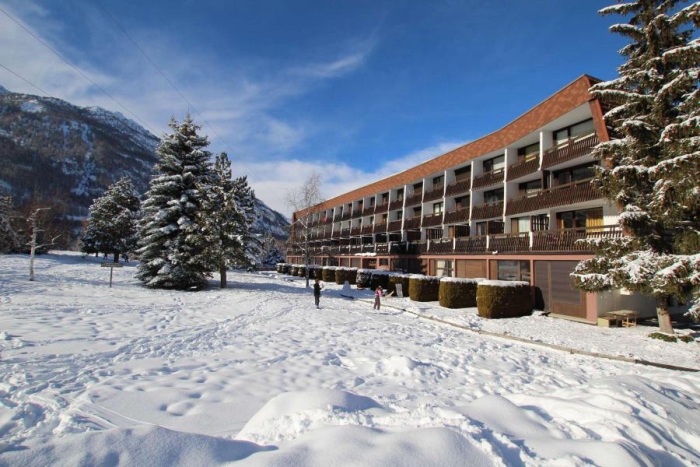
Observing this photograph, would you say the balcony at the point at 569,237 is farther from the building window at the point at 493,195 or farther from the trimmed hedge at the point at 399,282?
the trimmed hedge at the point at 399,282

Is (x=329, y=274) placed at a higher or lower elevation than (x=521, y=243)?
lower

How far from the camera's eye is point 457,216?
87.7 feet

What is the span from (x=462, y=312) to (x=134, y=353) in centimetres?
1533

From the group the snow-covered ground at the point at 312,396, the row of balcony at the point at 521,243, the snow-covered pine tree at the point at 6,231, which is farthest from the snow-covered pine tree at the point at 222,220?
the snow-covered pine tree at the point at 6,231

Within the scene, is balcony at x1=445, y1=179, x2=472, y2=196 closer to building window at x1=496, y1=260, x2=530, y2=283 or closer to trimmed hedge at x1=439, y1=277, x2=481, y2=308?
building window at x1=496, y1=260, x2=530, y2=283

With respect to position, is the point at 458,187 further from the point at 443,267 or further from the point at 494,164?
the point at 443,267

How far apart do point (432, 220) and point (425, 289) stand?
10711 millimetres

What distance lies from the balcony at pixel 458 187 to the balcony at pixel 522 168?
4.22 m

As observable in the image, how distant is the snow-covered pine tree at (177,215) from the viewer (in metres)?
20.7

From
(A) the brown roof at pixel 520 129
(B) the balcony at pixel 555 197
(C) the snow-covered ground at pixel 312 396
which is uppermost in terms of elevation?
(A) the brown roof at pixel 520 129

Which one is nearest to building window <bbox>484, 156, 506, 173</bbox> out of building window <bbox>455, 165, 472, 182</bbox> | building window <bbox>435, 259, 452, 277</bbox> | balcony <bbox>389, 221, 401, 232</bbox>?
building window <bbox>455, 165, 472, 182</bbox>

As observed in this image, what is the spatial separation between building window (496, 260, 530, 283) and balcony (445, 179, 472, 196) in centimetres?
815

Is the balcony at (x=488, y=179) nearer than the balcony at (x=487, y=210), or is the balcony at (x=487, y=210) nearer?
the balcony at (x=487, y=210)

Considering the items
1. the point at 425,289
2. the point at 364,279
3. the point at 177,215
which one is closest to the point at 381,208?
the point at 364,279
